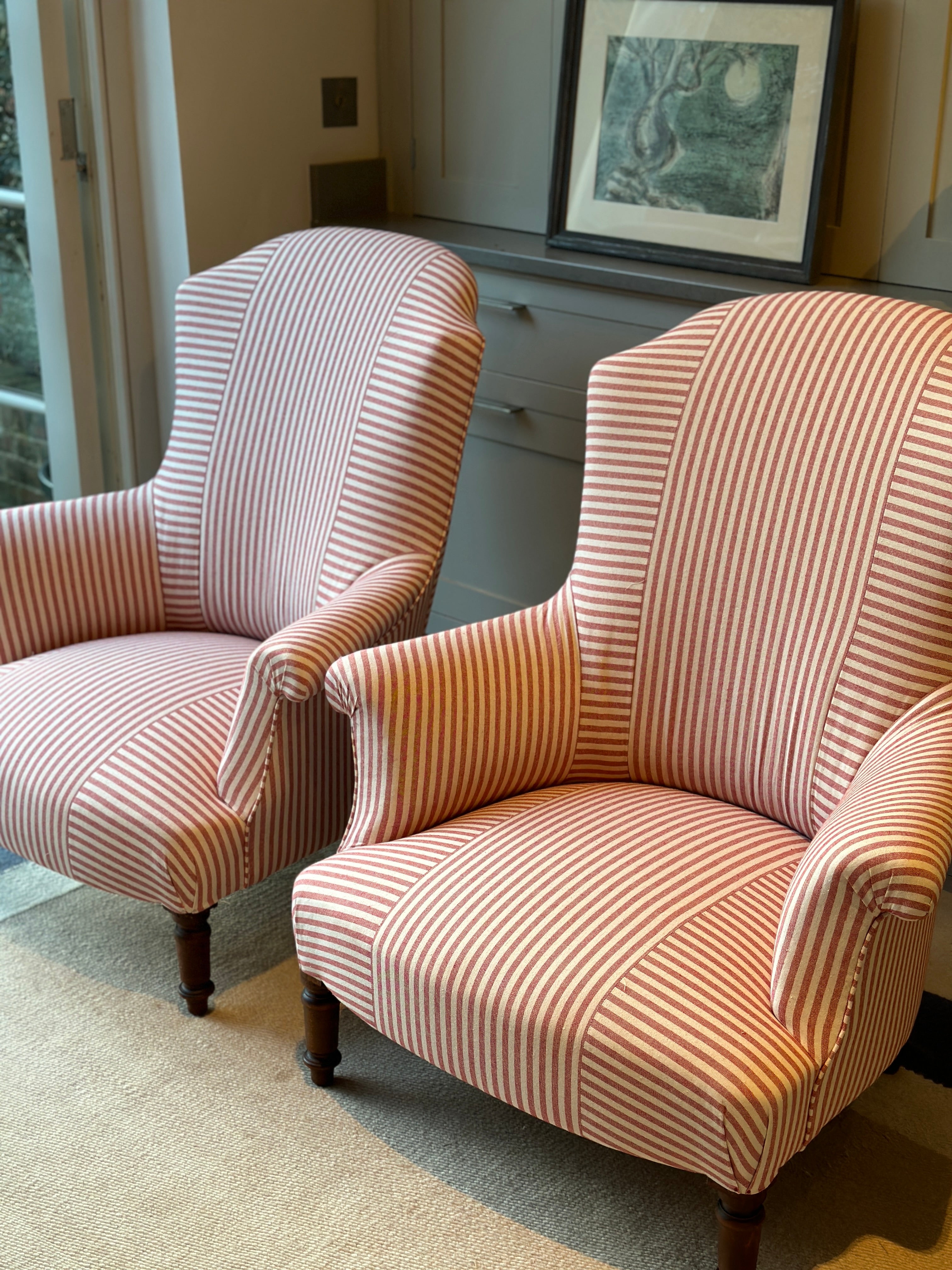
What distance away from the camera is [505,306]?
7.91ft

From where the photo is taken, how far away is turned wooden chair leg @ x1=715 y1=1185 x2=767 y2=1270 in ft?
4.22

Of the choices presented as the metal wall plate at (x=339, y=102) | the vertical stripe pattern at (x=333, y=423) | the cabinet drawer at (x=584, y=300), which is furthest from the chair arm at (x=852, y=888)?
the metal wall plate at (x=339, y=102)

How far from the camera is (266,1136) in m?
1.61

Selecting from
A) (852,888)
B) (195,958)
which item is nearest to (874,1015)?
(852,888)

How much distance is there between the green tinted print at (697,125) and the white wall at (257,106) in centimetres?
65

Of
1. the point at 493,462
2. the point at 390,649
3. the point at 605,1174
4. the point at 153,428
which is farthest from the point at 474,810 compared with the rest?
the point at 153,428

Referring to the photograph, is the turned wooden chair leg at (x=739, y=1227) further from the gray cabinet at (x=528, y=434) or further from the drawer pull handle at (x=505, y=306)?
the drawer pull handle at (x=505, y=306)

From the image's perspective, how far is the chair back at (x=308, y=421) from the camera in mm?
1923

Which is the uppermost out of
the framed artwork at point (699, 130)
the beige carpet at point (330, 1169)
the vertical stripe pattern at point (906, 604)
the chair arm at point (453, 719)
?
the framed artwork at point (699, 130)

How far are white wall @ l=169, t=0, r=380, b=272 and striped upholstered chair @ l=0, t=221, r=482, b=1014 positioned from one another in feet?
1.42

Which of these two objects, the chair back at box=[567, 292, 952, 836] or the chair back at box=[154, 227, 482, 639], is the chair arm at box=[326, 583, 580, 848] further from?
the chair back at box=[154, 227, 482, 639]

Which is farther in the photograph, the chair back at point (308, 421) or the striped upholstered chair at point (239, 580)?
the chair back at point (308, 421)

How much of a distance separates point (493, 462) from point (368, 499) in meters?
0.68

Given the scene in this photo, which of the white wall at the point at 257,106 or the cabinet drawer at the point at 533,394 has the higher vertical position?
the white wall at the point at 257,106
